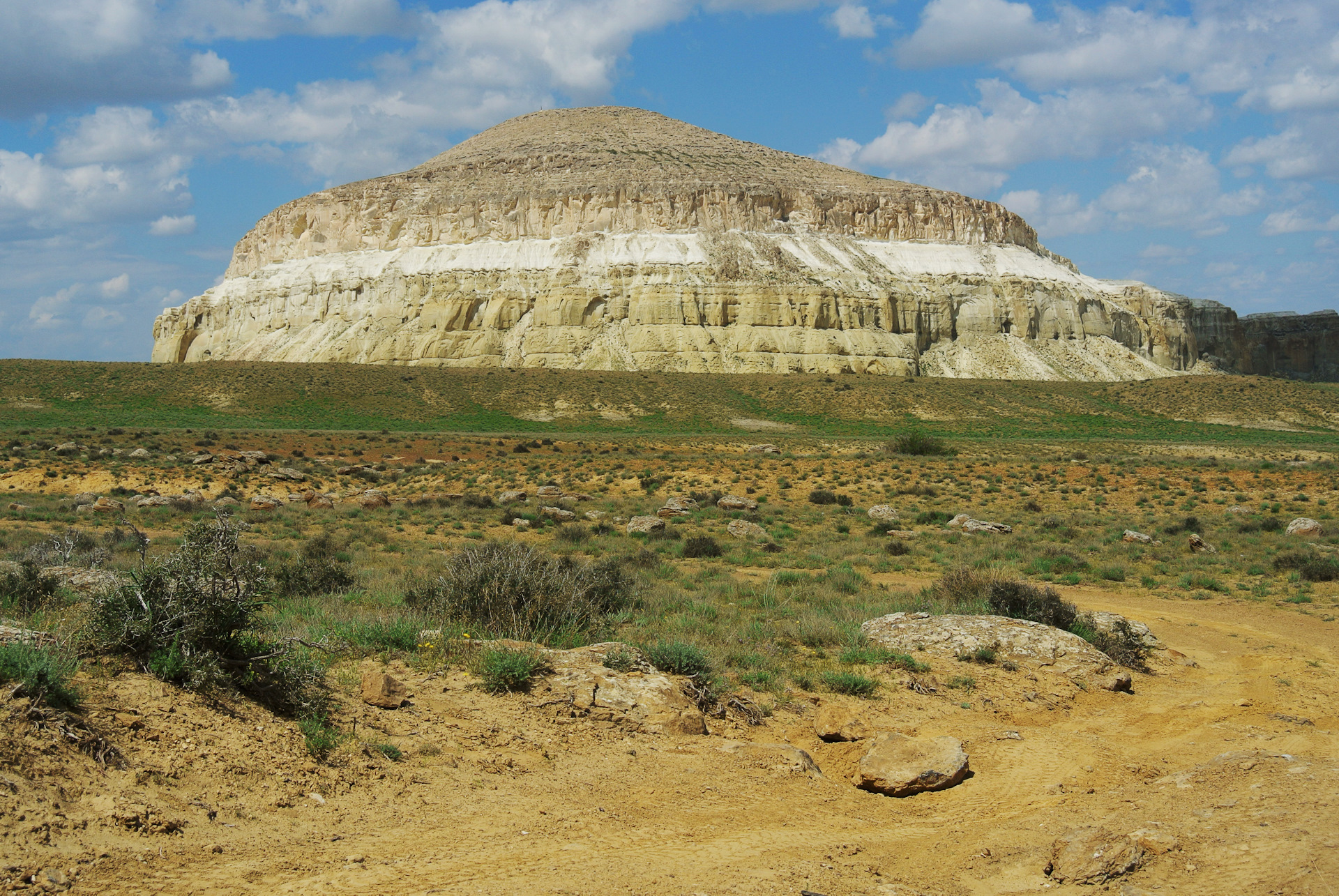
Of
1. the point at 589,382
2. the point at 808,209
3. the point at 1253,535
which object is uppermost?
the point at 808,209

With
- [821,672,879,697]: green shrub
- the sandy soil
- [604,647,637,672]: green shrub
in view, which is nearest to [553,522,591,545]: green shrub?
[821,672,879,697]: green shrub

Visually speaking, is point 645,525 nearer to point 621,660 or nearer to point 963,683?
point 963,683

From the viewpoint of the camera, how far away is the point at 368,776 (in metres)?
5.97

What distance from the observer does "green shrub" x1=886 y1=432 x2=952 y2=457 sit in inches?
1769

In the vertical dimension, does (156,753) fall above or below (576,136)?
below

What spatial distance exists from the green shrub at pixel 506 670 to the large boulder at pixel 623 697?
0.65ft

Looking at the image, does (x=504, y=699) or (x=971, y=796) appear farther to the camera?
(x=504, y=699)

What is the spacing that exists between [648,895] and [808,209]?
102033 millimetres

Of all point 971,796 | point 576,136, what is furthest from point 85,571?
point 576,136

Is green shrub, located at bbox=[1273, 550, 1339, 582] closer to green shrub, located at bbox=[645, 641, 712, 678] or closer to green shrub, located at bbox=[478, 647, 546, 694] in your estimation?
green shrub, located at bbox=[645, 641, 712, 678]

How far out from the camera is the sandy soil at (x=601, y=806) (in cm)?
476

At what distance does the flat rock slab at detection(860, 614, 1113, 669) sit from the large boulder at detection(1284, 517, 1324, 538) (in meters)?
14.6

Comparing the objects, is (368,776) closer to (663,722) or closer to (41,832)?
(41,832)

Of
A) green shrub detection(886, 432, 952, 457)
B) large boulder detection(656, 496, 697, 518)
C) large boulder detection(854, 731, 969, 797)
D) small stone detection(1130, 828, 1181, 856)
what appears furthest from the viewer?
green shrub detection(886, 432, 952, 457)
